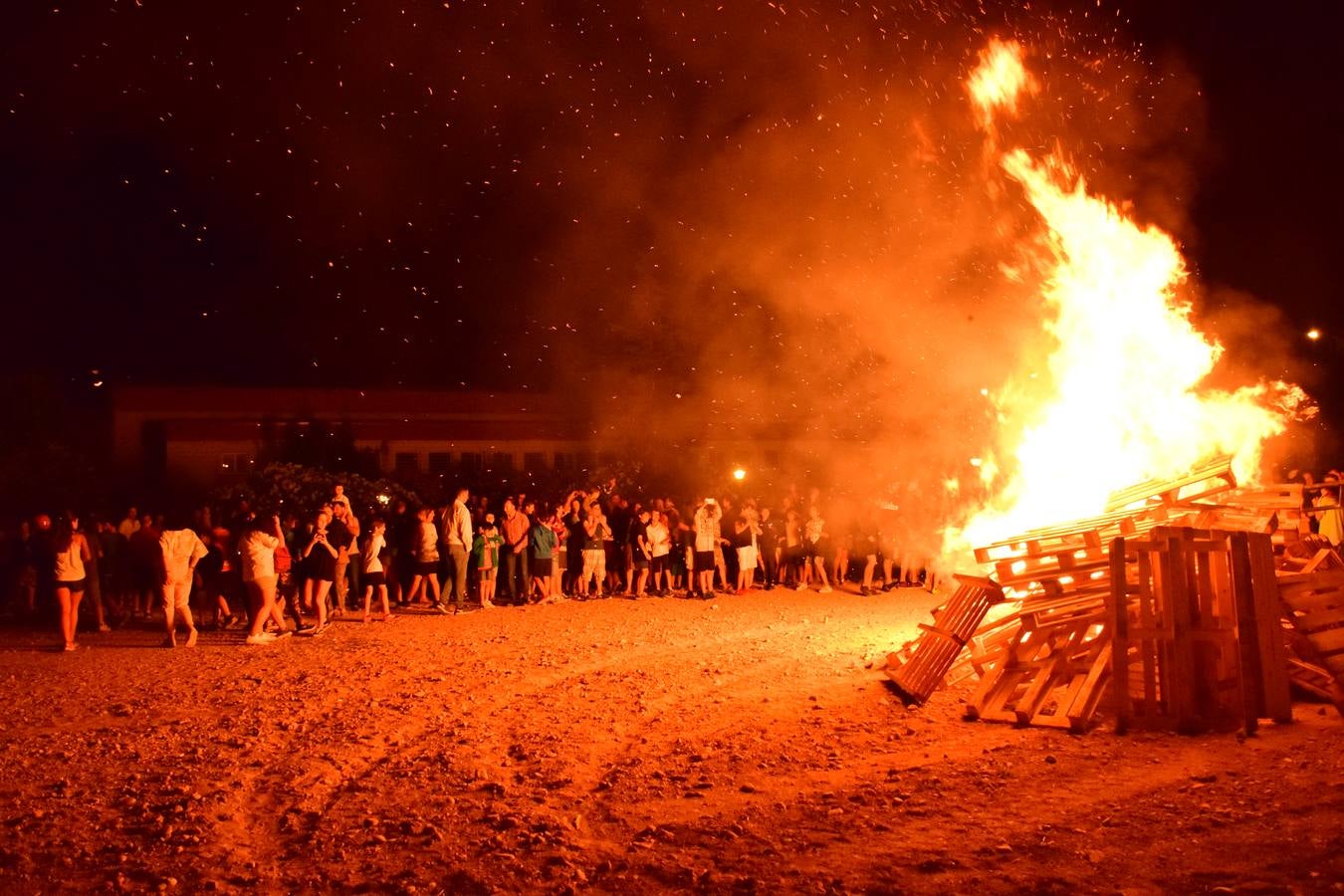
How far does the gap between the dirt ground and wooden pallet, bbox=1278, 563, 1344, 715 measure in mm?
419

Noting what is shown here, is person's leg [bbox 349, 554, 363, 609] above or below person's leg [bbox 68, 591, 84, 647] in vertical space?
above

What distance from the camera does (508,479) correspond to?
20.1 m

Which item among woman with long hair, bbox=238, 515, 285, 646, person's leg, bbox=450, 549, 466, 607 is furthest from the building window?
woman with long hair, bbox=238, 515, 285, 646

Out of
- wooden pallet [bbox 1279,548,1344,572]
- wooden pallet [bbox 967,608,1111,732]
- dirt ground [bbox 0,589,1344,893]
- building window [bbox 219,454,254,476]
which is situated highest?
building window [bbox 219,454,254,476]

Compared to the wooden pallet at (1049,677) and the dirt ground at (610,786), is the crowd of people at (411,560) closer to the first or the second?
the dirt ground at (610,786)

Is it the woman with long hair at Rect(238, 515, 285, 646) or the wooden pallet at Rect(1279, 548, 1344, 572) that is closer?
the wooden pallet at Rect(1279, 548, 1344, 572)

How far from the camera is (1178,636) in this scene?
22.7 ft

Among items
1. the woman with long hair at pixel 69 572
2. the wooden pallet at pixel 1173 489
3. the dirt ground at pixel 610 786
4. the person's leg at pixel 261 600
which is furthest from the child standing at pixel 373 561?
the wooden pallet at pixel 1173 489

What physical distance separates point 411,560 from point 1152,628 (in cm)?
989

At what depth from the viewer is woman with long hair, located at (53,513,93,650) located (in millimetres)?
10414

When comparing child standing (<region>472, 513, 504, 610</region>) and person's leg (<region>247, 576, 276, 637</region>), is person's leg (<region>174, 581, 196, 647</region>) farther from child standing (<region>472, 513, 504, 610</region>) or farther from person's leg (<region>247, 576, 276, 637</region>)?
child standing (<region>472, 513, 504, 610</region>)

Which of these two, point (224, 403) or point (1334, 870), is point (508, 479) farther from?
Answer: point (1334, 870)

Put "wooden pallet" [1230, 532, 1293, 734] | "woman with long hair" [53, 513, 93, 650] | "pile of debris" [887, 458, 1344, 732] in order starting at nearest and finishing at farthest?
1. "wooden pallet" [1230, 532, 1293, 734]
2. "pile of debris" [887, 458, 1344, 732]
3. "woman with long hair" [53, 513, 93, 650]

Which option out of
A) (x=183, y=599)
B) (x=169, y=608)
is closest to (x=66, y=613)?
(x=169, y=608)
